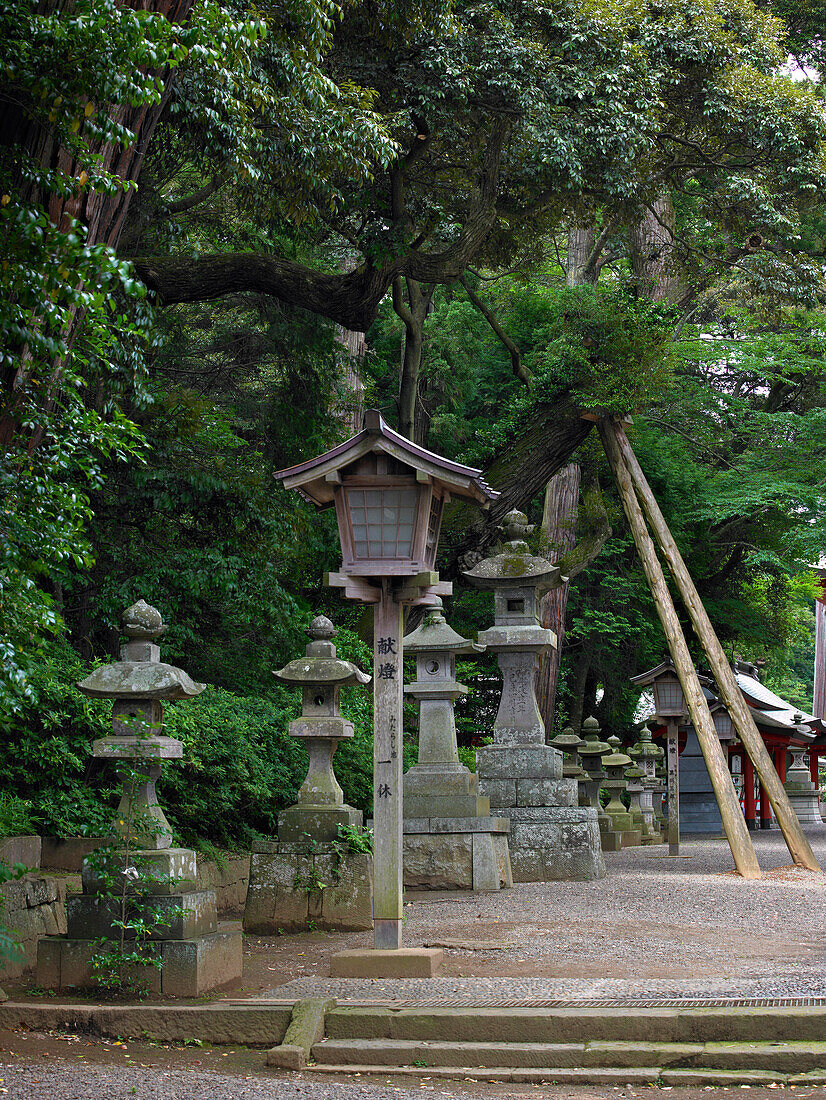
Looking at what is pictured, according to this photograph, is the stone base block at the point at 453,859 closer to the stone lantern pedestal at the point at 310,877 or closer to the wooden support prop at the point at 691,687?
the stone lantern pedestal at the point at 310,877

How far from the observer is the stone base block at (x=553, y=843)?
34.3 ft

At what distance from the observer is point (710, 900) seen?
29.7 feet

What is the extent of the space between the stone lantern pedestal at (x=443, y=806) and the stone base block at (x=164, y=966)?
428cm

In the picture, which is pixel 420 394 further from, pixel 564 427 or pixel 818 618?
pixel 818 618

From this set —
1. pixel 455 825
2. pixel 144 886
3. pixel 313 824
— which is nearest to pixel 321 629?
pixel 313 824

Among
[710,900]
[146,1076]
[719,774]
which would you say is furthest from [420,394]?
[146,1076]

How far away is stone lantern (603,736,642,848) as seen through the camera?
17422mm

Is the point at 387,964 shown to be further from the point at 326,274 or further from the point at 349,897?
the point at 326,274

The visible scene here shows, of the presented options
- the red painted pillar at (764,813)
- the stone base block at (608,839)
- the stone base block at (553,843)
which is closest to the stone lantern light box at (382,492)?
the stone base block at (553,843)

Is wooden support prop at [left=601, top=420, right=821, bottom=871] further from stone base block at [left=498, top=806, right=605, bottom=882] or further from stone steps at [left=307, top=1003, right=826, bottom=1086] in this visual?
stone steps at [left=307, top=1003, right=826, bottom=1086]

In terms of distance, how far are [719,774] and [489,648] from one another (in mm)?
3332

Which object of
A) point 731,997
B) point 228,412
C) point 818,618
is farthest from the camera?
point 818,618

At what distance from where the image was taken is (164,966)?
5.16 m

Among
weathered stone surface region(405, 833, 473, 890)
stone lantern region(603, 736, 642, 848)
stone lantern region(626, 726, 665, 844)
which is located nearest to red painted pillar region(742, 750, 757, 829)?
stone lantern region(626, 726, 665, 844)
